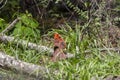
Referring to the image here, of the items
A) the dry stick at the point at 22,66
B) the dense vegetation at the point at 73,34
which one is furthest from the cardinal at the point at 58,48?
the dry stick at the point at 22,66

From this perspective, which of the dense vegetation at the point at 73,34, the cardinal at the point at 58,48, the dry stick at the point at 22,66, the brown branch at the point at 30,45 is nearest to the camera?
the dry stick at the point at 22,66

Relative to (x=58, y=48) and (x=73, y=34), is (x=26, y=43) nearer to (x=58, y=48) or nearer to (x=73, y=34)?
(x=58, y=48)

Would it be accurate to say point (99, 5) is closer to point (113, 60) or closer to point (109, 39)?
point (109, 39)

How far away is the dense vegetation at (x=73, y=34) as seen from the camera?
5328mm

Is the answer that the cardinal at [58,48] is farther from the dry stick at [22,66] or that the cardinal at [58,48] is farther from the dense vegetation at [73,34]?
the dry stick at [22,66]

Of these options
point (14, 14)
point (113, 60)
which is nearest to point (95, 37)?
point (113, 60)

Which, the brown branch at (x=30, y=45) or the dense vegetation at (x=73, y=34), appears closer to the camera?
the dense vegetation at (x=73, y=34)

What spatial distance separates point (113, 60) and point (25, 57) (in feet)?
4.36

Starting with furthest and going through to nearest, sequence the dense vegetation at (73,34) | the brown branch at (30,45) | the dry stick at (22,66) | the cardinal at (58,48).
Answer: the brown branch at (30,45) < the cardinal at (58,48) < the dense vegetation at (73,34) < the dry stick at (22,66)

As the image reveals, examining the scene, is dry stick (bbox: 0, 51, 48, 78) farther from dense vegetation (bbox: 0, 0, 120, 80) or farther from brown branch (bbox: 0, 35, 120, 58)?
brown branch (bbox: 0, 35, 120, 58)

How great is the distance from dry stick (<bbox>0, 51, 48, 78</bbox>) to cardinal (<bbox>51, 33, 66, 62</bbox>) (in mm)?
532

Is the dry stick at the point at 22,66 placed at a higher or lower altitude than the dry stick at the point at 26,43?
lower

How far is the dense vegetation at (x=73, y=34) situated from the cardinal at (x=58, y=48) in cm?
11

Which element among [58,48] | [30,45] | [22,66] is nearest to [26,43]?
[30,45]
